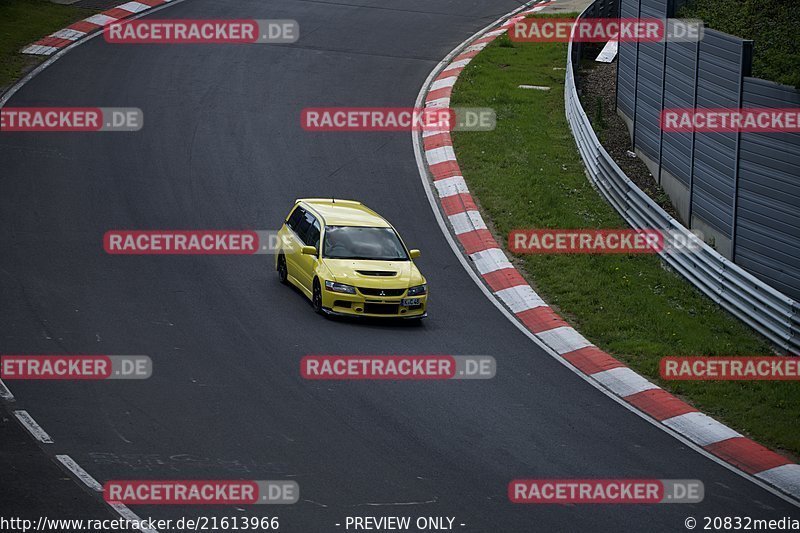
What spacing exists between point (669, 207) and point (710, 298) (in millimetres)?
3738

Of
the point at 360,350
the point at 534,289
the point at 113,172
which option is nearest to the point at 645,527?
the point at 360,350

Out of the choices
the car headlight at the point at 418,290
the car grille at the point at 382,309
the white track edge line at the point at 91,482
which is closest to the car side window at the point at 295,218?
the car grille at the point at 382,309

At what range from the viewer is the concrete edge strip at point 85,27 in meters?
29.5

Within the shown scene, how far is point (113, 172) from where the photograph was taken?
894 inches

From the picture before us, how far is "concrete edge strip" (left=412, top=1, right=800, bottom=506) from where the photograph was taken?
43.1ft

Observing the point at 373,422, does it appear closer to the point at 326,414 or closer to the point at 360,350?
the point at 326,414

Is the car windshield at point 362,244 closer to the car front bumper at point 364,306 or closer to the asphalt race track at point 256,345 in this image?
the car front bumper at point 364,306

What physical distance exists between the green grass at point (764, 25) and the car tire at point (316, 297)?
300 inches

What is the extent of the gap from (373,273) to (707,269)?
5484 mm

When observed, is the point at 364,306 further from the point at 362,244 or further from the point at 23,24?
the point at 23,24

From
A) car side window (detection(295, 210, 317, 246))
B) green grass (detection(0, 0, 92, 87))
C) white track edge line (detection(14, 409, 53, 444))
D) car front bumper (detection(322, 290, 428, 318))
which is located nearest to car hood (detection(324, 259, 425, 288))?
car front bumper (detection(322, 290, 428, 318))

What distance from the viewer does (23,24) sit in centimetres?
3106

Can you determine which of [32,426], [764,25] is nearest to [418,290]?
[32,426]

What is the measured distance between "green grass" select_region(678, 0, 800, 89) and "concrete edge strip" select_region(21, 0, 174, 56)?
16.2 m
